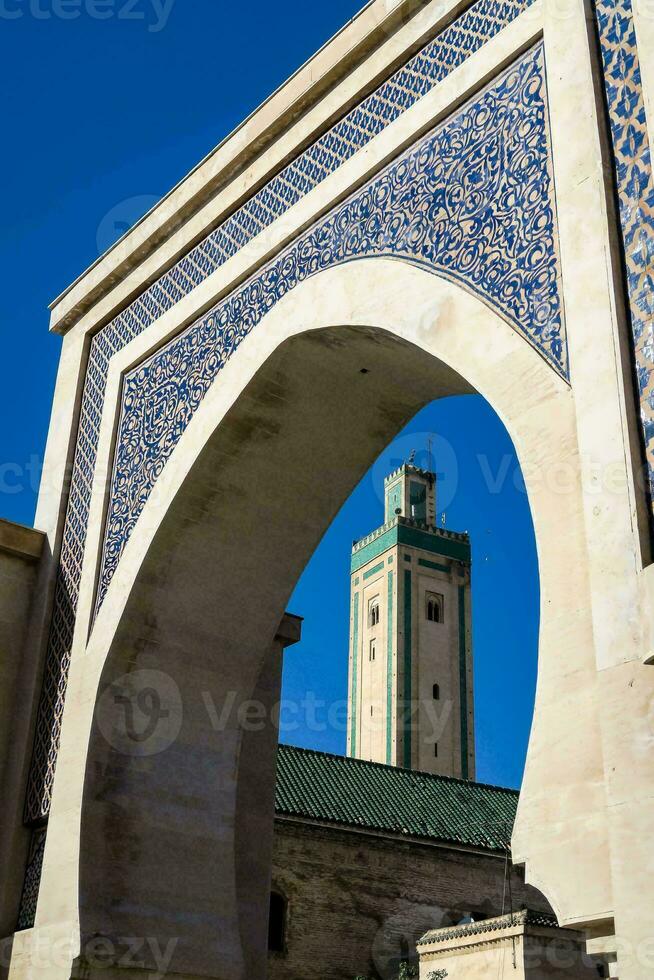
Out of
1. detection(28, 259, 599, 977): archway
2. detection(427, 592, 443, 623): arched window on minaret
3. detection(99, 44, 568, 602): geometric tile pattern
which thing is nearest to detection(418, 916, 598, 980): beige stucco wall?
detection(28, 259, 599, 977): archway

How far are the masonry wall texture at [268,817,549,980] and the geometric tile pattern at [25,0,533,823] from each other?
28.4 feet

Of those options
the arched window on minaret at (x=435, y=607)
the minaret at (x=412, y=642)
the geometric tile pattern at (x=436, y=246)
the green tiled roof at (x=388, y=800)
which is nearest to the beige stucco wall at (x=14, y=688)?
the geometric tile pattern at (x=436, y=246)

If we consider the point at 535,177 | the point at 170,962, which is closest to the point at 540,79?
the point at 535,177

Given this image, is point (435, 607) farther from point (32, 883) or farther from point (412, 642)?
point (32, 883)

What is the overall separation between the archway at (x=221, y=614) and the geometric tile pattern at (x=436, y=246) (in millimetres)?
134

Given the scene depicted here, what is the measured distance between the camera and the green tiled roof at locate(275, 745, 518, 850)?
1421 centimetres

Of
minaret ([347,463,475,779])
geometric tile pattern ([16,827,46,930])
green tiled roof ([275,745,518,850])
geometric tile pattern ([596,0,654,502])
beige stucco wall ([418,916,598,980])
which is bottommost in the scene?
geometric tile pattern ([16,827,46,930])

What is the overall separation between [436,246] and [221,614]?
1866mm

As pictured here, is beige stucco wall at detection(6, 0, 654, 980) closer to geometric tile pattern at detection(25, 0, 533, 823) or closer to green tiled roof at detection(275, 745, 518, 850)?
geometric tile pattern at detection(25, 0, 533, 823)

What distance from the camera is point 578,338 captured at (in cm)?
305

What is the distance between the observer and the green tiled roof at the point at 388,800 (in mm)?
14211

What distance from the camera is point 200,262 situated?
5.21 meters

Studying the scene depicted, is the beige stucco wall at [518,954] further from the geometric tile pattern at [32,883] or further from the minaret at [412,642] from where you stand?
the minaret at [412,642]

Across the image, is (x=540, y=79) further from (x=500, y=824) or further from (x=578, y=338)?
(x=500, y=824)
